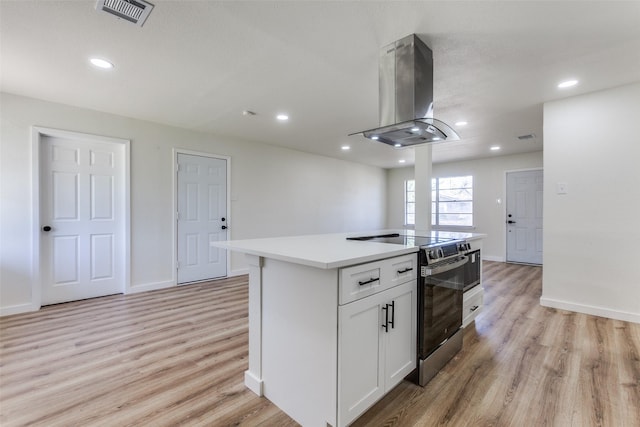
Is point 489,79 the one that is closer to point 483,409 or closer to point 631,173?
point 631,173

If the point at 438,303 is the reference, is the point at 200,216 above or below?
above

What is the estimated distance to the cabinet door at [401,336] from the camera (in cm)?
167

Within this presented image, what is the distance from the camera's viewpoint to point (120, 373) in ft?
6.67

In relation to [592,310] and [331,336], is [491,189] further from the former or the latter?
[331,336]

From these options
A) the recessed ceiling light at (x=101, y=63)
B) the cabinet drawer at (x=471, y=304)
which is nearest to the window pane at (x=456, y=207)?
the cabinet drawer at (x=471, y=304)

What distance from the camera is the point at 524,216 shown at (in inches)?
243

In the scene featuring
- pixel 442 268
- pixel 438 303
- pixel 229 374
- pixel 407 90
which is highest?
pixel 407 90

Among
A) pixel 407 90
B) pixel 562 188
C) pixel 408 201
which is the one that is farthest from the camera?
pixel 408 201

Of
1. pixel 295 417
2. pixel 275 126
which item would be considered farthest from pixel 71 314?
pixel 275 126

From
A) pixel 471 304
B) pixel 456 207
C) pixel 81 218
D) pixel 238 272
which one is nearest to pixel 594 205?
pixel 471 304

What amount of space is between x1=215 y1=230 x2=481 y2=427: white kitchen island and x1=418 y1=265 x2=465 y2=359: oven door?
72 millimetres

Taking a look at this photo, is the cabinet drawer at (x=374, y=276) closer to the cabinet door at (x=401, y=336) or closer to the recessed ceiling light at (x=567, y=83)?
the cabinet door at (x=401, y=336)

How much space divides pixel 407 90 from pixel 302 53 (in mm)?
887

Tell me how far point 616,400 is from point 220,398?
2359 millimetres
